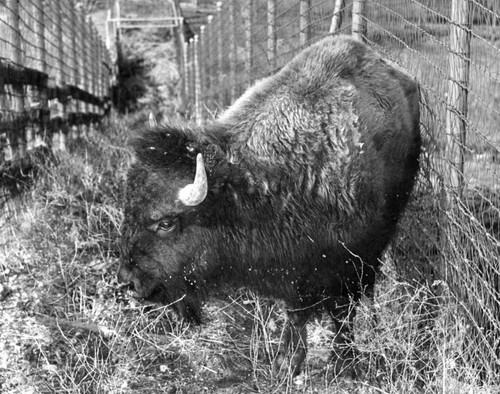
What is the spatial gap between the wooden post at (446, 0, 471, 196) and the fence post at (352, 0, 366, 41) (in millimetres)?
1598

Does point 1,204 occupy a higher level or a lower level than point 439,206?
lower

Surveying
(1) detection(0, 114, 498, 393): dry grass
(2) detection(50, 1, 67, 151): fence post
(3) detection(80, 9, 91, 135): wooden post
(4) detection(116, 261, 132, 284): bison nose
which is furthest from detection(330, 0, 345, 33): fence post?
(3) detection(80, 9, 91, 135): wooden post

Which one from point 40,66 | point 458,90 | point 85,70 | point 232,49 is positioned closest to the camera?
point 458,90

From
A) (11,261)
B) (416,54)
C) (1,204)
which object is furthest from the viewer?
(1,204)

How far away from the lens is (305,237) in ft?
12.5

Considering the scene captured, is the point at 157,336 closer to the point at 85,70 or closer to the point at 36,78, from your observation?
the point at 36,78

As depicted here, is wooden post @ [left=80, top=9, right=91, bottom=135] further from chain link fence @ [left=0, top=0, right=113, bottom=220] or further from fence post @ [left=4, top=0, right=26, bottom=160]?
fence post @ [left=4, top=0, right=26, bottom=160]

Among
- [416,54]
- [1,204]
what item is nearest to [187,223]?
[416,54]

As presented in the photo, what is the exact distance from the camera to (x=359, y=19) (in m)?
5.25

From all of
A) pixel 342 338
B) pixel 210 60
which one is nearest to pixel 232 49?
pixel 210 60

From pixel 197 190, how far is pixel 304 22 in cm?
355

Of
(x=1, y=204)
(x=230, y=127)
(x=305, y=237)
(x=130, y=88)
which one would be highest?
(x=230, y=127)

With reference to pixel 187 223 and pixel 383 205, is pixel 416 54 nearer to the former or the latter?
pixel 383 205

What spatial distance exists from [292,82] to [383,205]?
2.91 feet
